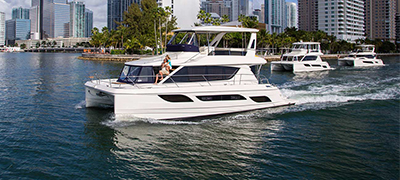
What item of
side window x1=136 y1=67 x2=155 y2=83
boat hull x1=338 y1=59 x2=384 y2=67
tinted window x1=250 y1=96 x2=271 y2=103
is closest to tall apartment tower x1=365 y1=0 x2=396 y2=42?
boat hull x1=338 y1=59 x2=384 y2=67

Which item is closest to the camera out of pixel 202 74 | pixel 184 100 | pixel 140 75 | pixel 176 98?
pixel 176 98

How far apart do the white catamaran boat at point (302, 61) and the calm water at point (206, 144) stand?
23.3m

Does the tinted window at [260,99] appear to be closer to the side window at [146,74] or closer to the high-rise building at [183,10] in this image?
the side window at [146,74]

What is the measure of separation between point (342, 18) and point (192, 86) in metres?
146

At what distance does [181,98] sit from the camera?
12.8 metres

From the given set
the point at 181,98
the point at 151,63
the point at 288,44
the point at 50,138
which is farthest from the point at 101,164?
the point at 288,44

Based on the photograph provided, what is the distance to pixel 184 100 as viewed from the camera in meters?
12.9

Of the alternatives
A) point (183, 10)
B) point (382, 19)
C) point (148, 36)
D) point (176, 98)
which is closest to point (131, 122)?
point (176, 98)

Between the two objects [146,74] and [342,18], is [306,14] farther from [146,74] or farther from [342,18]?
[146,74]

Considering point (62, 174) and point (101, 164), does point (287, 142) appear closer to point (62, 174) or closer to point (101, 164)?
point (101, 164)

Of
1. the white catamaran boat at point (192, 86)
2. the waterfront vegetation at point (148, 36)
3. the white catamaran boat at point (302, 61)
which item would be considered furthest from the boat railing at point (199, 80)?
the waterfront vegetation at point (148, 36)

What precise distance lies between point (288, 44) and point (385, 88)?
72.7 meters

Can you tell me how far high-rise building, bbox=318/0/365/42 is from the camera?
142m

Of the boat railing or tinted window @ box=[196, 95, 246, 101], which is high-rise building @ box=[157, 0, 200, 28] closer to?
the boat railing
